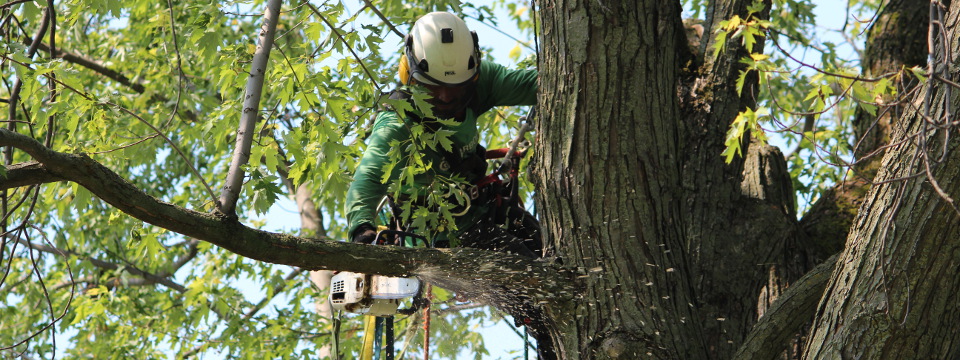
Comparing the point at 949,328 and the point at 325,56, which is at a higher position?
the point at 325,56

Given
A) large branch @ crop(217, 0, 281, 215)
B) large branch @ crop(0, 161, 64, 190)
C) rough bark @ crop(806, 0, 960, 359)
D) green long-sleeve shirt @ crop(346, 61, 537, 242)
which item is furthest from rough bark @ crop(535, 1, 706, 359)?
large branch @ crop(0, 161, 64, 190)

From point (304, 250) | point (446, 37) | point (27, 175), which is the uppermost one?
point (446, 37)

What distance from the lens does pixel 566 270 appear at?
2.94 meters

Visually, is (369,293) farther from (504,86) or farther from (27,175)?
(27,175)

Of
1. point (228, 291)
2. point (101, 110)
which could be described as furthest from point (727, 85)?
point (228, 291)

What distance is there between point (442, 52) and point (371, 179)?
61 cm

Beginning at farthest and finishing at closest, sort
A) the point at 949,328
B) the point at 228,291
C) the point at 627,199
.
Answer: the point at 228,291 → the point at 627,199 → the point at 949,328

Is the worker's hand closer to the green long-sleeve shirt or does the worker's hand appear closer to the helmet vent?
the green long-sleeve shirt

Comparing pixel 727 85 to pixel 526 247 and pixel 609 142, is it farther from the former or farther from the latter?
pixel 526 247

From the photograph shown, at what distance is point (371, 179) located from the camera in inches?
151

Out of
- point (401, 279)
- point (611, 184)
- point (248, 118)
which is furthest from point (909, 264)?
point (401, 279)

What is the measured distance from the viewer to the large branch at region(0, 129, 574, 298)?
236cm

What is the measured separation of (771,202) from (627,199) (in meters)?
0.81

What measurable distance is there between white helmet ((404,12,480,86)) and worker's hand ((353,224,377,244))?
68 cm
